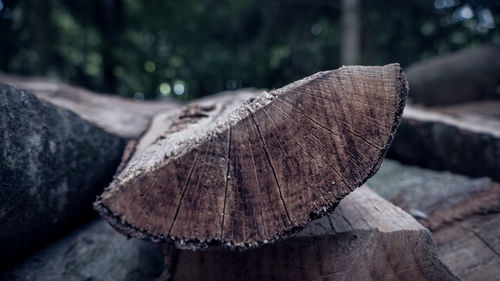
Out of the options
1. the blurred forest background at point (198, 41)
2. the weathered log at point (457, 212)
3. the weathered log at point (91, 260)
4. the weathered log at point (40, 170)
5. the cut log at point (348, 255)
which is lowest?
the weathered log at point (457, 212)

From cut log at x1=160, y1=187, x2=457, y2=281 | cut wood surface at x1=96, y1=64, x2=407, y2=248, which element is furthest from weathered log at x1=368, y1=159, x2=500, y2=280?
cut wood surface at x1=96, y1=64, x2=407, y2=248

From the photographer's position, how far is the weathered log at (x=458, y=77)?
3.92 meters

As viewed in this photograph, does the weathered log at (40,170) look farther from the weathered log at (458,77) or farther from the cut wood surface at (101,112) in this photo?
the weathered log at (458,77)

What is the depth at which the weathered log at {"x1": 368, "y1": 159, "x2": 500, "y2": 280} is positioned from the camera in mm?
1167

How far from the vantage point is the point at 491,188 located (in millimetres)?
1614

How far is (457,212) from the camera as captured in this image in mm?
1458

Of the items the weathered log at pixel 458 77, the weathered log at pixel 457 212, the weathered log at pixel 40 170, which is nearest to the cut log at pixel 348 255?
the weathered log at pixel 457 212

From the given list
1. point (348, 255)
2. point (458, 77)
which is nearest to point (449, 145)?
point (348, 255)

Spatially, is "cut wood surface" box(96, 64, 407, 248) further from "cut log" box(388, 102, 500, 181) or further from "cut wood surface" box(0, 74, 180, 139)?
"cut log" box(388, 102, 500, 181)

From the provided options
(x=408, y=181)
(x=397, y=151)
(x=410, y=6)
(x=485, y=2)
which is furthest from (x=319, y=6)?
Result: (x=408, y=181)

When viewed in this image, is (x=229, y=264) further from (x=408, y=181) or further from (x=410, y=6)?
(x=410, y=6)

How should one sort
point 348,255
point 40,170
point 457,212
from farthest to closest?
point 457,212 < point 40,170 < point 348,255

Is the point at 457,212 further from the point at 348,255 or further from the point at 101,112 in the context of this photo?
the point at 101,112

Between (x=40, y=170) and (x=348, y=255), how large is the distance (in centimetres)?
117
